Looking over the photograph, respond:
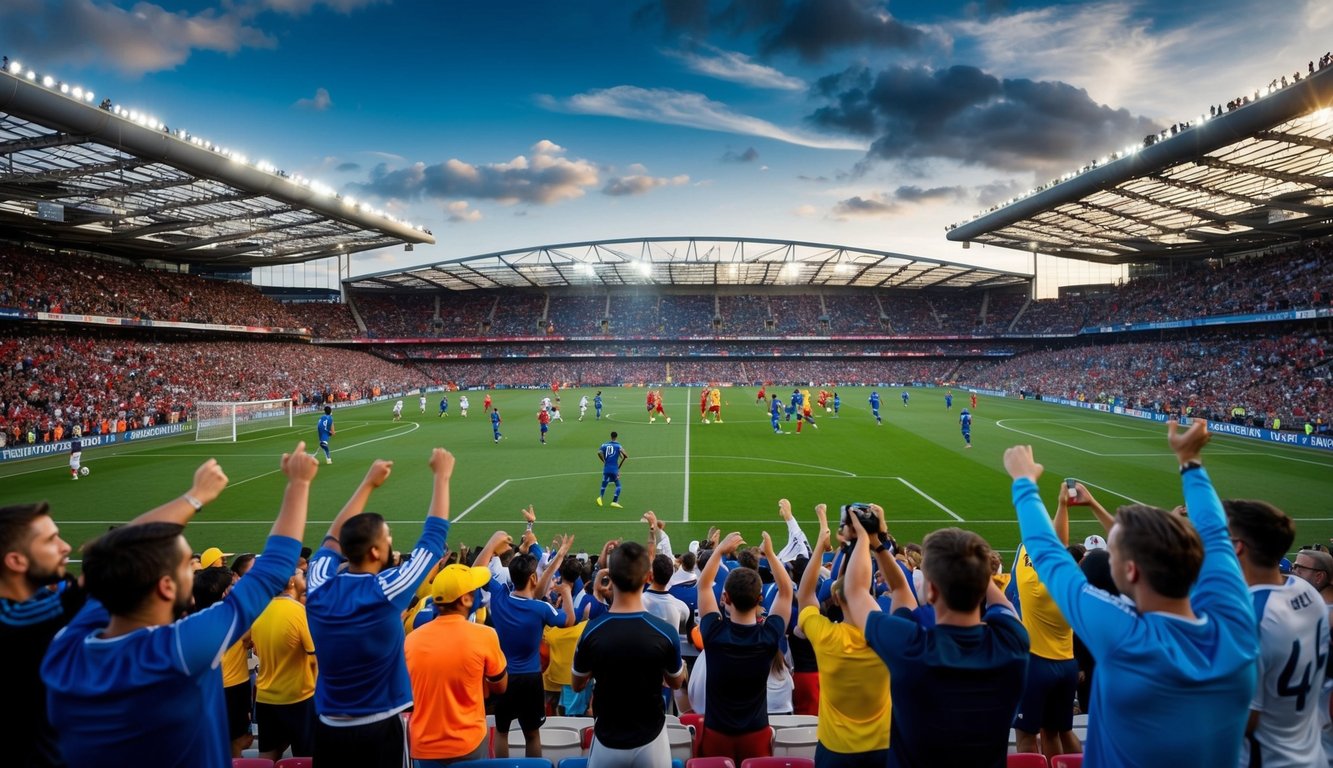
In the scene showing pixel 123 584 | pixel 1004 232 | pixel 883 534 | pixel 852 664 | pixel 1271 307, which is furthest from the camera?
pixel 1004 232

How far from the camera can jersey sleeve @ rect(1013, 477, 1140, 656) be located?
2.35 m

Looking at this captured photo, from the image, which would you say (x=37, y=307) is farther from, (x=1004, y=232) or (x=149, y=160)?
(x=1004, y=232)

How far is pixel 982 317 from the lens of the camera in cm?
7844

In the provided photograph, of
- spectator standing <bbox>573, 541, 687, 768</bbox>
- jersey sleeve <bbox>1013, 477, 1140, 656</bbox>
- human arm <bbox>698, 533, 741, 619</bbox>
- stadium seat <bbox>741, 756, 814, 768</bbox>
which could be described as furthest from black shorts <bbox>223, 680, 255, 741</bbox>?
jersey sleeve <bbox>1013, 477, 1140, 656</bbox>

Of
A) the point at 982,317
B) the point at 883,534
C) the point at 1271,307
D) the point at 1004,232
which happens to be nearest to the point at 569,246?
the point at 1004,232

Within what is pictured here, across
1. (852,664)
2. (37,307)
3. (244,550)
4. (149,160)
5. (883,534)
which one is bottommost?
(244,550)

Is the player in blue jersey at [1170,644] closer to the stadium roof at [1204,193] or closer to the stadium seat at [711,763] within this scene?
the stadium seat at [711,763]

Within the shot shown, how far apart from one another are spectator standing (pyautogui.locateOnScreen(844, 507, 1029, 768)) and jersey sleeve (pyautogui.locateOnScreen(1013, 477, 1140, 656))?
228 mm

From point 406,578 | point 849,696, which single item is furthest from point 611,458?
point 849,696

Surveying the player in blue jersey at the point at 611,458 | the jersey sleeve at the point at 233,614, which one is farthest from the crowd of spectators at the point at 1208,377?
the jersey sleeve at the point at 233,614

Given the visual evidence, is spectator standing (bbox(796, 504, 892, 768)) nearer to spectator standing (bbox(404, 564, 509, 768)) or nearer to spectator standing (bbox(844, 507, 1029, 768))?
spectator standing (bbox(844, 507, 1029, 768))

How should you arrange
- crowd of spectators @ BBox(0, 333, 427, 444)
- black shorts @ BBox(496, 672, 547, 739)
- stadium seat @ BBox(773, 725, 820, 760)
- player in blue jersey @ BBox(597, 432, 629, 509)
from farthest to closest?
crowd of spectators @ BBox(0, 333, 427, 444)
player in blue jersey @ BBox(597, 432, 629, 509)
black shorts @ BBox(496, 672, 547, 739)
stadium seat @ BBox(773, 725, 820, 760)

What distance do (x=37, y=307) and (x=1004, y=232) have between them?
60.8 meters

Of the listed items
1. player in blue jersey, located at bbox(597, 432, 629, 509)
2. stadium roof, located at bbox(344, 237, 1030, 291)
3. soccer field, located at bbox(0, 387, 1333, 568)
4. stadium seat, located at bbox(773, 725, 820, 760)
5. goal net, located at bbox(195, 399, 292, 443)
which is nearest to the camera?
stadium seat, located at bbox(773, 725, 820, 760)
